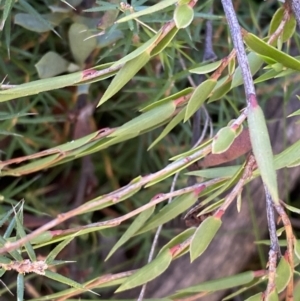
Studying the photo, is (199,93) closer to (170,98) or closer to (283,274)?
(170,98)

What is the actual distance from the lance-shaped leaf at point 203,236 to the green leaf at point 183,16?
0.48ft

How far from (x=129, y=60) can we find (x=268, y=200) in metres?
0.15

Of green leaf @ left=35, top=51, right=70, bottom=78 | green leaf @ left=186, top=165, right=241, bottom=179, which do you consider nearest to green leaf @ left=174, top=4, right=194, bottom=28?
green leaf @ left=186, top=165, right=241, bottom=179

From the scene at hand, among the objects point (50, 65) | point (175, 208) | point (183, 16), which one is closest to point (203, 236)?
point (175, 208)

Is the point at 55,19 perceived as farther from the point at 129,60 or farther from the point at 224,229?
the point at 224,229

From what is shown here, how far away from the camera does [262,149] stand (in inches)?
12.7

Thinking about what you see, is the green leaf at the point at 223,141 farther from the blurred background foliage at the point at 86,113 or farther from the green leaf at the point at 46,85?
the blurred background foliage at the point at 86,113

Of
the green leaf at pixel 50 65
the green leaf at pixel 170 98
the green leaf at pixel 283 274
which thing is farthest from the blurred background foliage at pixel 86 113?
the green leaf at pixel 283 274

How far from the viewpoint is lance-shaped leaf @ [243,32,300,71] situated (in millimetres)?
375

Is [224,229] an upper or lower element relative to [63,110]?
lower

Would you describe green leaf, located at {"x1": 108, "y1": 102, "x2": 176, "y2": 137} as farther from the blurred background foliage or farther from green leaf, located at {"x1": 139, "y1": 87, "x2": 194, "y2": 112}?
the blurred background foliage

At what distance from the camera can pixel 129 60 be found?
0.39 m

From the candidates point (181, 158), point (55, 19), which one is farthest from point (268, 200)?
point (55, 19)

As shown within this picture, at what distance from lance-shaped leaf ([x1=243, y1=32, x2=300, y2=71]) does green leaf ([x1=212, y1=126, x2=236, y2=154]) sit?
2.9 inches
